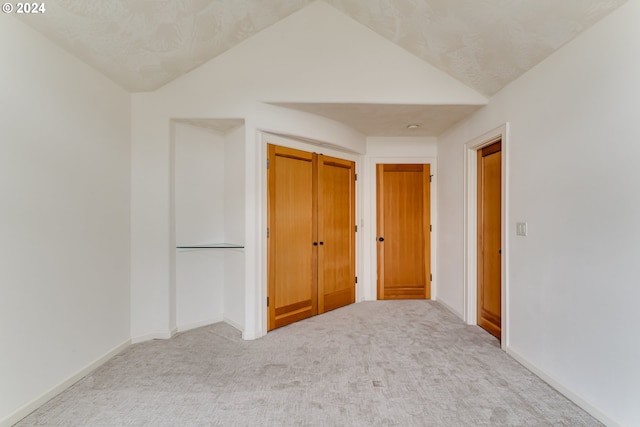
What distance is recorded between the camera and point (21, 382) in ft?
6.20

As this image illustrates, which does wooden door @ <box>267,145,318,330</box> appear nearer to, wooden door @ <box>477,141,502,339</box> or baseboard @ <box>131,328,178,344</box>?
baseboard @ <box>131,328,178,344</box>

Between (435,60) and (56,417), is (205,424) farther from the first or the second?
(435,60)

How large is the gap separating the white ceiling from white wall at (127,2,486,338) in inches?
4.2

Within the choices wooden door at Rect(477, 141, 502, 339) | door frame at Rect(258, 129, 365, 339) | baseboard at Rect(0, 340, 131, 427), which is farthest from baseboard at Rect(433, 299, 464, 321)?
baseboard at Rect(0, 340, 131, 427)

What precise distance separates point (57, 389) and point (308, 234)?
2.51 m

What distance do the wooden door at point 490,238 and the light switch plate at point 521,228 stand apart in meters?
0.44

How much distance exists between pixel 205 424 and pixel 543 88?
336 centimetres

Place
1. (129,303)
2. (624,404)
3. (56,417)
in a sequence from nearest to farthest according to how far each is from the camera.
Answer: (624,404) → (56,417) → (129,303)

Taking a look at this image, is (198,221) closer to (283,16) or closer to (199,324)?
(199,324)

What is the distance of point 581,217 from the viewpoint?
6.51 feet

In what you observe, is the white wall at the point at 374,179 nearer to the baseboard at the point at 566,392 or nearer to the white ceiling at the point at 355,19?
the white ceiling at the point at 355,19

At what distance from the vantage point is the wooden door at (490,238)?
3074mm

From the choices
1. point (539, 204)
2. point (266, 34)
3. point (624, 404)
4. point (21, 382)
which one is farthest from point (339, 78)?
point (21, 382)

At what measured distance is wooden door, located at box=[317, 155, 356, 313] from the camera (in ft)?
12.4
